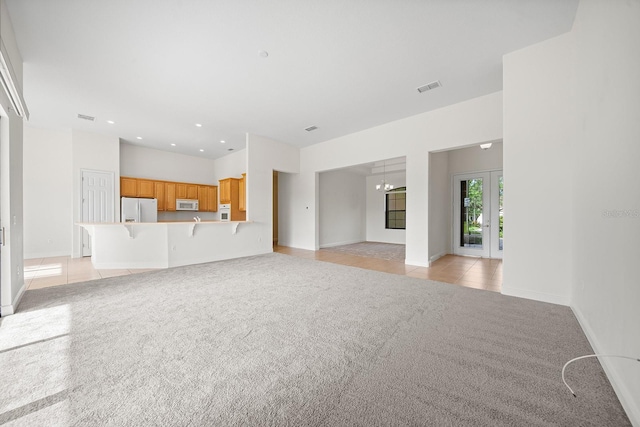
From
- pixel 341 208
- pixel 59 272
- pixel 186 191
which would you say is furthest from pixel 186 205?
pixel 341 208

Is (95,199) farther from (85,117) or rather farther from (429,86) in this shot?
(429,86)

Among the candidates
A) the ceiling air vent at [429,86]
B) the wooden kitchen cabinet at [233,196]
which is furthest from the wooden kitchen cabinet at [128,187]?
the ceiling air vent at [429,86]

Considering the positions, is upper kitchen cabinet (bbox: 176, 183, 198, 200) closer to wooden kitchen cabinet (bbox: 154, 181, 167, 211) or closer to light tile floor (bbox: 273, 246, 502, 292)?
wooden kitchen cabinet (bbox: 154, 181, 167, 211)

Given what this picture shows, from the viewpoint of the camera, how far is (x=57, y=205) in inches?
243

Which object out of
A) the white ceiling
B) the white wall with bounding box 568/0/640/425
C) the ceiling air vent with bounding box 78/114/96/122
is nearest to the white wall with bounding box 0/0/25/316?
the white ceiling

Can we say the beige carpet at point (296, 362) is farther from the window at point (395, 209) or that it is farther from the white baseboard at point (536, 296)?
the window at point (395, 209)

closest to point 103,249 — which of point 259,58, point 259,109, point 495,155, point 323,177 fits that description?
point 259,109

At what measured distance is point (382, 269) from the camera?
4.78 metres

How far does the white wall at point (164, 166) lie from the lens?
7.44 m

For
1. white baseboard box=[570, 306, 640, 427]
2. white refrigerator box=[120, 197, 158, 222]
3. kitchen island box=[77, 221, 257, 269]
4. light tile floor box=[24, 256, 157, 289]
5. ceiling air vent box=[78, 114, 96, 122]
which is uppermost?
ceiling air vent box=[78, 114, 96, 122]

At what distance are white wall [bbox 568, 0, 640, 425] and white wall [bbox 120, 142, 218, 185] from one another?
31.6 feet

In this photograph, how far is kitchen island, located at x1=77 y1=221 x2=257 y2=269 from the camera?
4.83 m

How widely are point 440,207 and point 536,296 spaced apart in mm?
3358

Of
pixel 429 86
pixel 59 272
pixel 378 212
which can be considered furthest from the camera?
pixel 378 212
